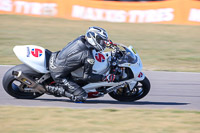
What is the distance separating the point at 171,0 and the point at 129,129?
48.6 feet

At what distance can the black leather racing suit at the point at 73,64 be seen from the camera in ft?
22.0

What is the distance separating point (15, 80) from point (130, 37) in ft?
33.4

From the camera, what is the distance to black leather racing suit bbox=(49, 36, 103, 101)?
22.0 feet

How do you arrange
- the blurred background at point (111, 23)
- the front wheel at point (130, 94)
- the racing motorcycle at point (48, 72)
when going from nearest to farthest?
the racing motorcycle at point (48, 72) < the front wheel at point (130, 94) < the blurred background at point (111, 23)

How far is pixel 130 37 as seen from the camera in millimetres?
Answer: 16531

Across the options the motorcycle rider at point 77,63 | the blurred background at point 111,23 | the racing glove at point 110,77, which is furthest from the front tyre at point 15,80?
the blurred background at point 111,23

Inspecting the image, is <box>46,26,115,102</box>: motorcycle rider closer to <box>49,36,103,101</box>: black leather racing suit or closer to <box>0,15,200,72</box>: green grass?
<box>49,36,103,101</box>: black leather racing suit

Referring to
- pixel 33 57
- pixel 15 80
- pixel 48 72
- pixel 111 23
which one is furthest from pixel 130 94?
pixel 111 23

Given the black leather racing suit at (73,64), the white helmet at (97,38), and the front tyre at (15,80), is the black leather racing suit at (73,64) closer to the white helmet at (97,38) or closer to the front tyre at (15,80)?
the white helmet at (97,38)

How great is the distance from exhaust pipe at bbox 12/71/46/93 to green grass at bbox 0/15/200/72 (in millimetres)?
4211

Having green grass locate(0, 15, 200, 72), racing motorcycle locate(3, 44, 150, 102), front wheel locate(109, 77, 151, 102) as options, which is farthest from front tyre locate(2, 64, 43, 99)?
green grass locate(0, 15, 200, 72)

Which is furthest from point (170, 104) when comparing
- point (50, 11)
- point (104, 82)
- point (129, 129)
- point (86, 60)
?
point (50, 11)

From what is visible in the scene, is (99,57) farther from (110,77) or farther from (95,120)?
(95,120)

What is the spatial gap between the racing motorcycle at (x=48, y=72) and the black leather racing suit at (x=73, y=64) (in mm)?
157
